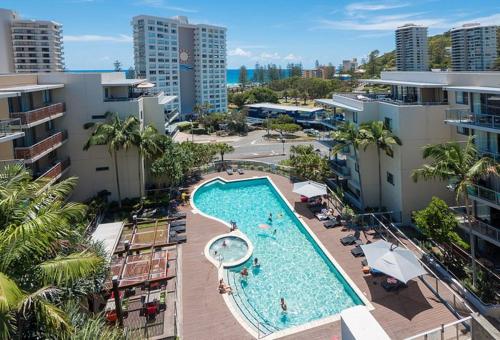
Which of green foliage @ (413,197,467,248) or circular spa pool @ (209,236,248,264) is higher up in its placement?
green foliage @ (413,197,467,248)

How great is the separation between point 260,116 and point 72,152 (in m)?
71.5

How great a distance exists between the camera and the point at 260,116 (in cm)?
10238

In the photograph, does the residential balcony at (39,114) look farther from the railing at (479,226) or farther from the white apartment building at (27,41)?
the white apartment building at (27,41)

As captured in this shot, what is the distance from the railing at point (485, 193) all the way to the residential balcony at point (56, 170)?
2791 centimetres

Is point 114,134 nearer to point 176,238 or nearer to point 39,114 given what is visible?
point 39,114

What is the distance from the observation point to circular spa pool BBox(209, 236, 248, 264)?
26.2 metres

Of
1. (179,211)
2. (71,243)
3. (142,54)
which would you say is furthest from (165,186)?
(142,54)

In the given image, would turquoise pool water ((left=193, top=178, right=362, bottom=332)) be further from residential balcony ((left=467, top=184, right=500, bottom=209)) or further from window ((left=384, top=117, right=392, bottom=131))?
window ((left=384, top=117, right=392, bottom=131))

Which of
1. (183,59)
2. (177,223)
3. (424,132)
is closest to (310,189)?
(424,132)

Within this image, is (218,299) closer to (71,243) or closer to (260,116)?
(71,243)

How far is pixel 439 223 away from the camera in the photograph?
858 inches

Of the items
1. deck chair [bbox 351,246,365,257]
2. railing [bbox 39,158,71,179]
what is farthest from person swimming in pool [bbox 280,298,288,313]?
railing [bbox 39,158,71,179]

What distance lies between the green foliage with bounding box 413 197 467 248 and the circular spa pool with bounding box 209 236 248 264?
11.8 meters

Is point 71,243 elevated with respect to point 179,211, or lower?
elevated
